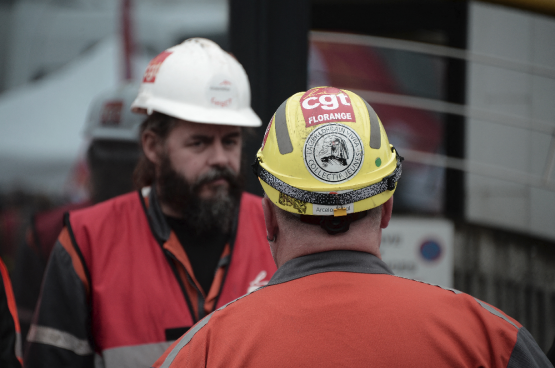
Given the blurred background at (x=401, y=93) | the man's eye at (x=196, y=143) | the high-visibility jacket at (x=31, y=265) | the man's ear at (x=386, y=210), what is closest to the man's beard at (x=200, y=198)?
the man's eye at (x=196, y=143)

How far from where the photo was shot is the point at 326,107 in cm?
120

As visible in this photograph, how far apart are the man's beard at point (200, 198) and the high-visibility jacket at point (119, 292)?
98 mm

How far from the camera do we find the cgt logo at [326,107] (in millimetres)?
1183

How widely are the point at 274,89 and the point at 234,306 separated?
177 cm

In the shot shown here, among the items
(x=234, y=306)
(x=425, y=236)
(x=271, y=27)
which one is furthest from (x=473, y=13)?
(x=234, y=306)

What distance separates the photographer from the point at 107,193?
11.5 ft

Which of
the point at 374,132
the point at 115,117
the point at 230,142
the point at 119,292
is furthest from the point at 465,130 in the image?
the point at 374,132

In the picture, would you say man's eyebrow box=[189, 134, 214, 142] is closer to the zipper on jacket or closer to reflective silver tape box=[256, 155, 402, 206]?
the zipper on jacket

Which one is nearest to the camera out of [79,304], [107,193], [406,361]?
[406,361]

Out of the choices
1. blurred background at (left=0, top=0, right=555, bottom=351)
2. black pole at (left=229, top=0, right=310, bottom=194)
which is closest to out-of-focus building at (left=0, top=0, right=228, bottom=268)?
blurred background at (left=0, top=0, right=555, bottom=351)

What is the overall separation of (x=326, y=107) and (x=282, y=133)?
0.12m

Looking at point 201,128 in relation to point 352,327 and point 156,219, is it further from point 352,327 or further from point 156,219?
point 352,327

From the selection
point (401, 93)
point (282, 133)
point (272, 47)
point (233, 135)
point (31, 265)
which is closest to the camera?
point (282, 133)

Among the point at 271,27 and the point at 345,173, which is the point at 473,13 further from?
the point at 345,173
